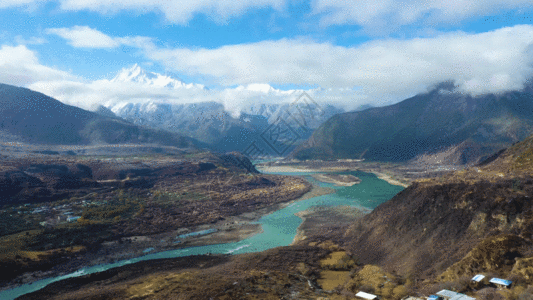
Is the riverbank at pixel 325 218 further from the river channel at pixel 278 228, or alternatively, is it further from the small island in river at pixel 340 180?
the small island in river at pixel 340 180

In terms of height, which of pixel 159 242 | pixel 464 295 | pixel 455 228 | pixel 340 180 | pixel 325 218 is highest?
pixel 455 228

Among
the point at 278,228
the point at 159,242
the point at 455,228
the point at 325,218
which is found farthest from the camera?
the point at 325,218

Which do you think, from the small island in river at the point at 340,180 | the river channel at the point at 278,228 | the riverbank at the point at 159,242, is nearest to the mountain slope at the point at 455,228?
the river channel at the point at 278,228

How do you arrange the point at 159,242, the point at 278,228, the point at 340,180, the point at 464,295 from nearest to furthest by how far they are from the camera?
the point at 464,295 < the point at 159,242 < the point at 278,228 < the point at 340,180

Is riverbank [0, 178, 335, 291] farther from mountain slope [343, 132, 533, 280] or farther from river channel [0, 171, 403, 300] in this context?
mountain slope [343, 132, 533, 280]

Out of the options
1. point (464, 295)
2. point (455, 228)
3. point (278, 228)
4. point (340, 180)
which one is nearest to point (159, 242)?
point (278, 228)

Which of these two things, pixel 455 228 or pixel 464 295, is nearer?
pixel 464 295

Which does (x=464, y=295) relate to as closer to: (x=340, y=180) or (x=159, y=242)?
(x=159, y=242)

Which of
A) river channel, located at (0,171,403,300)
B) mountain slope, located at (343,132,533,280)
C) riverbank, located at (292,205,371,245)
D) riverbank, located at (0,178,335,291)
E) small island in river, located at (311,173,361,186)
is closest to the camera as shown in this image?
mountain slope, located at (343,132,533,280)

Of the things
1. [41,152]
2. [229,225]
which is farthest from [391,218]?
[41,152]

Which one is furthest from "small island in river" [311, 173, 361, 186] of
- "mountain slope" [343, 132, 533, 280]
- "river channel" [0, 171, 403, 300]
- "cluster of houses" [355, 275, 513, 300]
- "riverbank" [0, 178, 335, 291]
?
"cluster of houses" [355, 275, 513, 300]
